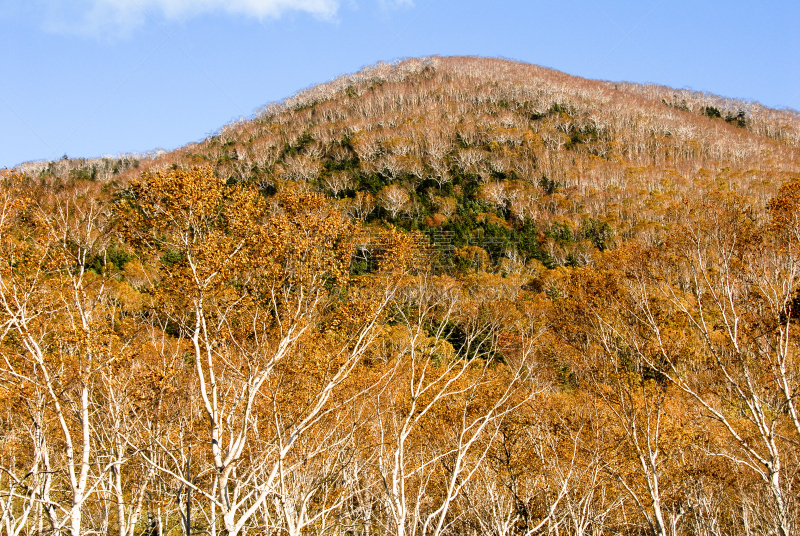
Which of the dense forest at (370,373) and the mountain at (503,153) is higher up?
the mountain at (503,153)

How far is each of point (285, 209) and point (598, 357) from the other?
13.0 meters

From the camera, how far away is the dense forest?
836cm

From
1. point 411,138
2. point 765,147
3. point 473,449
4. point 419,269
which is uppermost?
point 765,147

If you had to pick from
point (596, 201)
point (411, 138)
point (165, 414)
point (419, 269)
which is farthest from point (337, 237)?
point (411, 138)

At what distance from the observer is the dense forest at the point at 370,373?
836 centimetres

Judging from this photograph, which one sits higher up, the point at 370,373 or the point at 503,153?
the point at 503,153

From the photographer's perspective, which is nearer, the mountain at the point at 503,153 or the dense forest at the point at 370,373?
the dense forest at the point at 370,373

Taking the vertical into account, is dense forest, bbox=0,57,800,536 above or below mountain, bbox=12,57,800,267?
below

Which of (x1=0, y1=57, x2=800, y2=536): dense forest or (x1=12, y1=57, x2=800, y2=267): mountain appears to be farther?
Result: (x1=12, y1=57, x2=800, y2=267): mountain

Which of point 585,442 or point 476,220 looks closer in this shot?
point 585,442

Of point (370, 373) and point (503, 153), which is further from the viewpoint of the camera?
point (503, 153)

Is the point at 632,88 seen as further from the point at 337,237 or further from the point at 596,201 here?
the point at 337,237

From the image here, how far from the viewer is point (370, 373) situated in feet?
58.0

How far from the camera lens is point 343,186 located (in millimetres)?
83000
